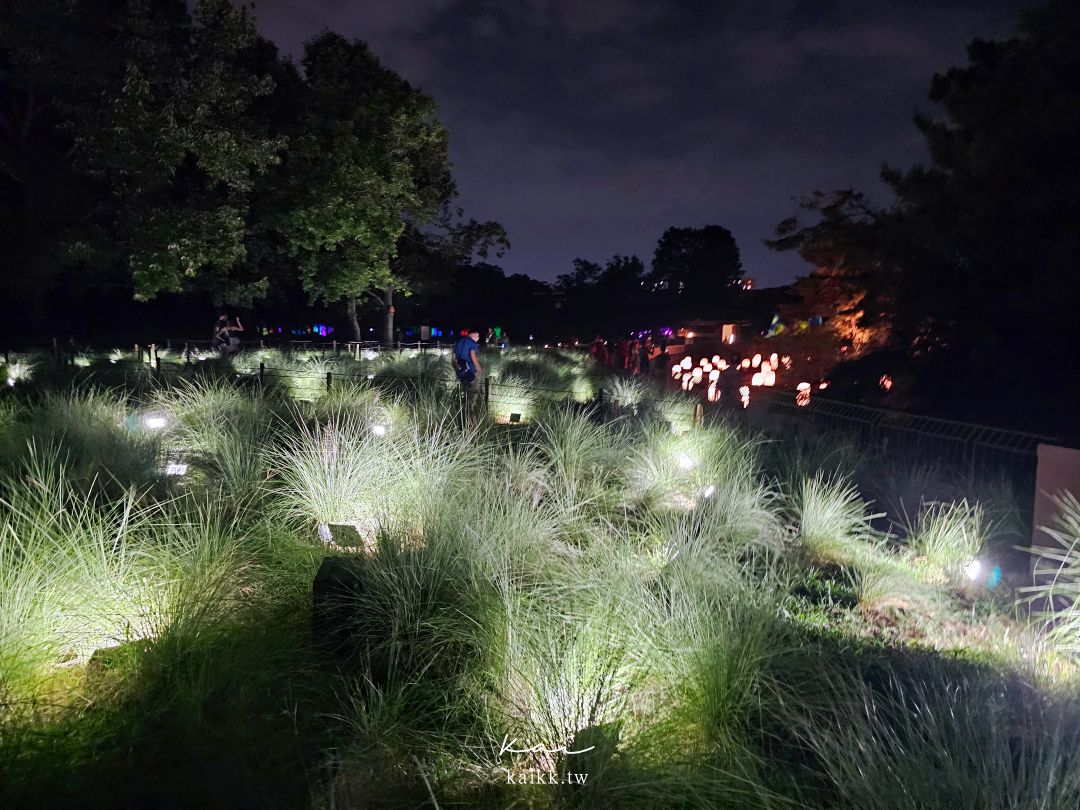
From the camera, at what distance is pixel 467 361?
1234 centimetres

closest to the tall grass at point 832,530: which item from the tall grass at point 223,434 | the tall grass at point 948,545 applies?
the tall grass at point 948,545

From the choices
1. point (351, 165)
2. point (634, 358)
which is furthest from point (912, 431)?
point (351, 165)

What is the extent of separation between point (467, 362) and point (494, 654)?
9564 mm

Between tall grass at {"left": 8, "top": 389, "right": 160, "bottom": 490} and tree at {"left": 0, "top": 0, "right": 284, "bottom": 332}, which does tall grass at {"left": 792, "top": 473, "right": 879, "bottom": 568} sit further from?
tree at {"left": 0, "top": 0, "right": 284, "bottom": 332}

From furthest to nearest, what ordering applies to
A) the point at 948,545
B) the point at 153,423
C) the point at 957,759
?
the point at 153,423 < the point at 948,545 < the point at 957,759

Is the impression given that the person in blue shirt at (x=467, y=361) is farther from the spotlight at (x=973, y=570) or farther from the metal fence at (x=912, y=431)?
the spotlight at (x=973, y=570)

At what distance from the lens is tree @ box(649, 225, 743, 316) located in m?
65.4

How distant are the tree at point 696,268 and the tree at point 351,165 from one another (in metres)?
43.4

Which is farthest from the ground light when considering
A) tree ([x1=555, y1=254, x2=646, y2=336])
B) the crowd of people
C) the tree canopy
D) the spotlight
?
tree ([x1=555, y1=254, x2=646, y2=336])

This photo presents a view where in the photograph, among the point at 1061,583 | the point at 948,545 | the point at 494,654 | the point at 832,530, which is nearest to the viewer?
the point at 494,654

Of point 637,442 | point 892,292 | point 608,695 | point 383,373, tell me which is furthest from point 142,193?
point 608,695

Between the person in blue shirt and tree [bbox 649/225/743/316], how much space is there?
52.7 metres

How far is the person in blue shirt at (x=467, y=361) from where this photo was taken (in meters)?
Answer: 12.2

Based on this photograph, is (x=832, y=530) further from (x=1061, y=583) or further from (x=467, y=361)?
(x=467, y=361)
